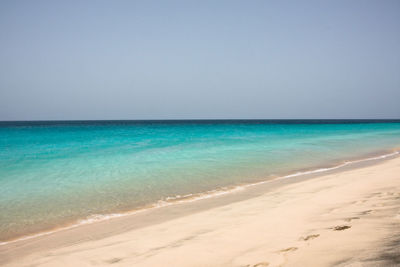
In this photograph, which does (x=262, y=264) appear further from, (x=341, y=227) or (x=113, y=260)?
(x=113, y=260)

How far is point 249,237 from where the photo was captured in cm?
280

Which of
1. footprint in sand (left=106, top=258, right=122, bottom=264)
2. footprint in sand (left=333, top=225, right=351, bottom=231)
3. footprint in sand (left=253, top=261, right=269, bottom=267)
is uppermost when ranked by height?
footprint in sand (left=333, top=225, right=351, bottom=231)

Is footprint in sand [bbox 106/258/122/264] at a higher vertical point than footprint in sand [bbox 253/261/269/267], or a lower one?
lower

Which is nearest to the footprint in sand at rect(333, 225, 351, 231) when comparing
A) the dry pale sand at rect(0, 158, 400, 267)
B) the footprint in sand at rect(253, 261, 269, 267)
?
the dry pale sand at rect(0, 158, 400, 267)

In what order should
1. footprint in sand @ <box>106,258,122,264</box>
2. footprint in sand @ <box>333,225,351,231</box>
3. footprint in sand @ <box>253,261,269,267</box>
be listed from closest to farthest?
footprint in sand @ <box>253,261,269,267</box>, footprint in sand @ <box>106,258,122,264</box>, footprint in sand @ <box>333,225,351,231</box>

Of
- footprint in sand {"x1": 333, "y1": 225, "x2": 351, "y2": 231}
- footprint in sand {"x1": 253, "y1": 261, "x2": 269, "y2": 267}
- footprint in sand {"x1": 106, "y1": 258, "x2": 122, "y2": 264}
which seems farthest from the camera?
footprint in sand {"x1": 333, "y1": 225, "x2": 351, "y2": 231}

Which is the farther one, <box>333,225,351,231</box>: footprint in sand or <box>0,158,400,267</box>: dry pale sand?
<box>333,225,351,231</box>: footprint in sand

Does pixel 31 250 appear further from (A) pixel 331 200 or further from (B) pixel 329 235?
(A) pixel 331 200

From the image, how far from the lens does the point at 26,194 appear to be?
5.91 m

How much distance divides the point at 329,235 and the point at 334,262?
70cm

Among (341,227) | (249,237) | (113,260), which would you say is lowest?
(113,260)

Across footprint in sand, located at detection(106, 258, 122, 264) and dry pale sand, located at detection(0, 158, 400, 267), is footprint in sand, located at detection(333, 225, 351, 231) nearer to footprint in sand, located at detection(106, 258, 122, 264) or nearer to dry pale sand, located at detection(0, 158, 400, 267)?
dry pale sand, located at detection(0, 158, 400, 267)

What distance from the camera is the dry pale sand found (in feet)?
7.01

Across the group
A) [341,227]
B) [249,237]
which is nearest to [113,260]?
[249,237]
